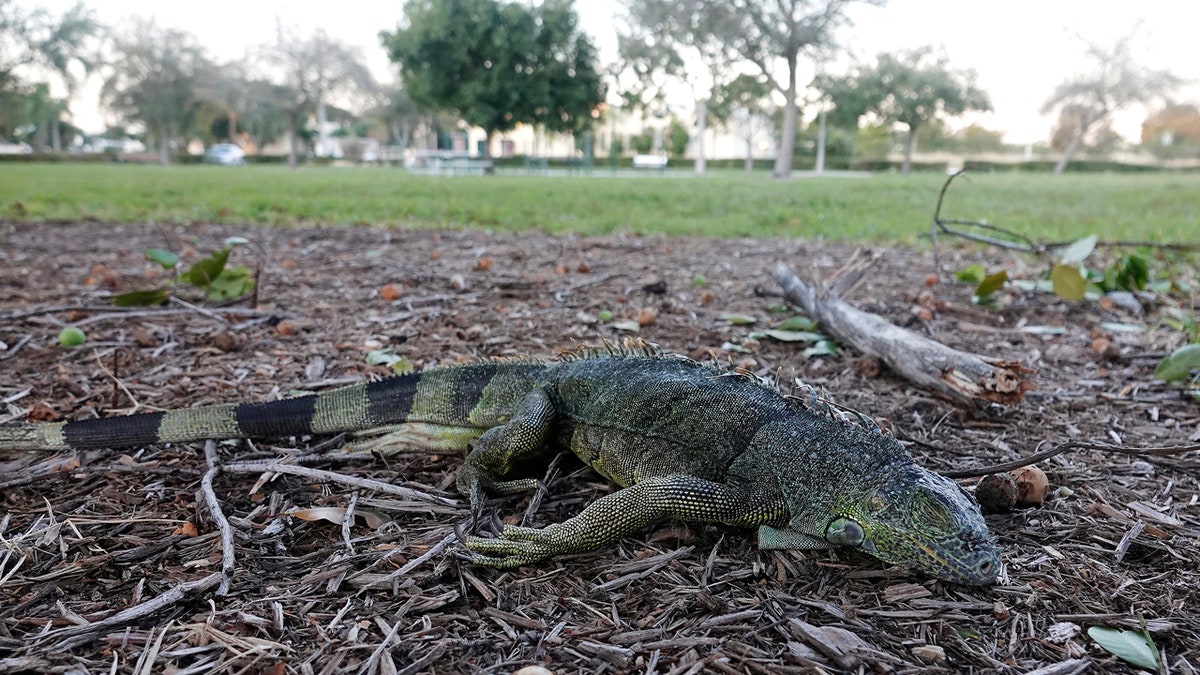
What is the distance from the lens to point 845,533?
2.24m

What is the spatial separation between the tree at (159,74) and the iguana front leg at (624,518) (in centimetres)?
6404

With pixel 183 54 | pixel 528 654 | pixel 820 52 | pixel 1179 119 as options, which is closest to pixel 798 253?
pixel 528 654

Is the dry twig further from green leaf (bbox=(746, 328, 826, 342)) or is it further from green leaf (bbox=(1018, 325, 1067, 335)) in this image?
green leaf (bbox=(1018, 325, 1067, 335))

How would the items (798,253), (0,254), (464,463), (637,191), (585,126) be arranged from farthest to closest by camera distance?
(585,126)
(637,191)
(798,253)
(0,254)
(464,463)

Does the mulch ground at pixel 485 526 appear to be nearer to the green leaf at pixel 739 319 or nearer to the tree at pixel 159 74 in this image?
the green leaf at pixel 739 319

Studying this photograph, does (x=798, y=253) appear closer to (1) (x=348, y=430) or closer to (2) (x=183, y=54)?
(1) (x=348, y=430)

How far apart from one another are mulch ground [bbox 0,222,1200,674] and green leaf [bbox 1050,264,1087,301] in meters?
0.38

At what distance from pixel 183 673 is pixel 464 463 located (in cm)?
129

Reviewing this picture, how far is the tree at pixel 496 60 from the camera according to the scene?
137ft

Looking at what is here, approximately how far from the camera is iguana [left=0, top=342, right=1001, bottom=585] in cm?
221

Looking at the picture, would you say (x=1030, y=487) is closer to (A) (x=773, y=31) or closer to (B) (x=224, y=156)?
(A) (x=773, y=31)

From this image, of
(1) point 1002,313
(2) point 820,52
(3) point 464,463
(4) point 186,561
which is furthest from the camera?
(2) point 820,52

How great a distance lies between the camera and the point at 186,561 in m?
2.35

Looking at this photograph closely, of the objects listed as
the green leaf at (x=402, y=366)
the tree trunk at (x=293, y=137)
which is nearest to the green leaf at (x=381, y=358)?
the green leaf at (x=402, y=366)
